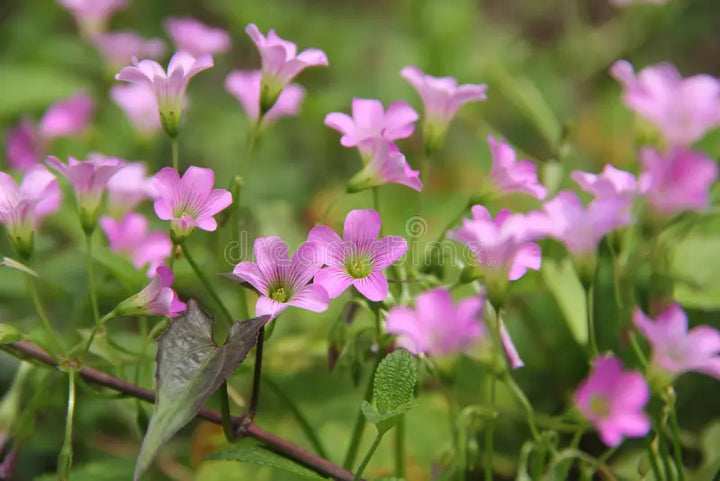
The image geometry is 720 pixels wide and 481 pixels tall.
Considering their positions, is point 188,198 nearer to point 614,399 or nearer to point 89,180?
point 89,180

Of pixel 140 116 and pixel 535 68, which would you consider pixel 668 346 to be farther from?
pixel 535 68

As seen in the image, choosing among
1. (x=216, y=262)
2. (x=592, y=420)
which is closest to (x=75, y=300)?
(x=216, y=262)

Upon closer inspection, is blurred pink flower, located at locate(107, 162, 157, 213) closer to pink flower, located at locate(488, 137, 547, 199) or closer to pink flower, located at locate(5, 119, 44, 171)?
pink flower, located at locate(5, 119, 44, 171)

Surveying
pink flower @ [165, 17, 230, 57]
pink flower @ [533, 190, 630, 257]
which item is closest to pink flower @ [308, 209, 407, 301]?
pink flower @ [533, 190, 630, 257]

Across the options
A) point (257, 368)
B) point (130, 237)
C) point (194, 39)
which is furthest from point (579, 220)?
point (194, 39)

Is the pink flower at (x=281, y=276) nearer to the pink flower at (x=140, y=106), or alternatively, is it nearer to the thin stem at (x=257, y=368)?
the thin stem at (x=257, y=368)

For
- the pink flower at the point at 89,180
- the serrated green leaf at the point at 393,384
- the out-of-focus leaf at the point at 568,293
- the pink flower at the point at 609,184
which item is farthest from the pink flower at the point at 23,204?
the out-of-focus leaf at the point at 568,293
